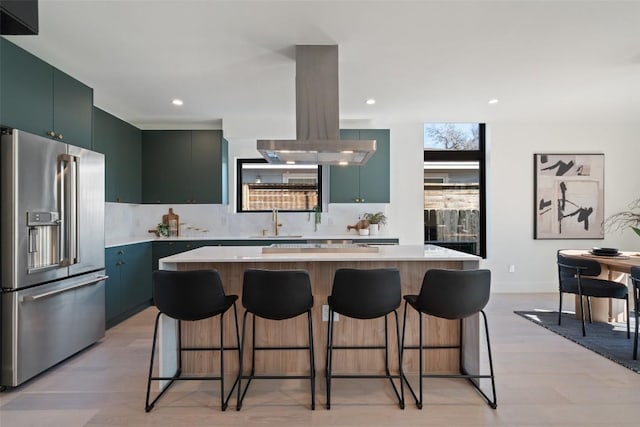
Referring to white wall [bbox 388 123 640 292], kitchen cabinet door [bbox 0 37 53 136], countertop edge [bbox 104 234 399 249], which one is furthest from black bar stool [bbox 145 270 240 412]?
white wall [bbox 388 123 640 292]

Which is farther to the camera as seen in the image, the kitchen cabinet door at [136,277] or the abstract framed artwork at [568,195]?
the abstract framed artwork at [568,195]

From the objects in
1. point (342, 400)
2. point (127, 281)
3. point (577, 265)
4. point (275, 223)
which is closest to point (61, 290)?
point (127, 281)

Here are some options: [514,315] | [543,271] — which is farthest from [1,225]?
[543,271]

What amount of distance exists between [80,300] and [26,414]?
3.24 feet

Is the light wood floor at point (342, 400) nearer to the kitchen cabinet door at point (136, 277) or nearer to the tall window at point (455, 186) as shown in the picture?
the kitchen cabinet door at point (136, 277)

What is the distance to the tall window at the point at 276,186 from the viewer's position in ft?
17.6

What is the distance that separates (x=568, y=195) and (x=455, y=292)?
14.3 feet

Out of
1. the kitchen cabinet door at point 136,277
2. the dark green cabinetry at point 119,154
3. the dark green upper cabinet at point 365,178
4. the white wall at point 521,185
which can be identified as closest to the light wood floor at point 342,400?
the kitchen cabinet door at point 136,277

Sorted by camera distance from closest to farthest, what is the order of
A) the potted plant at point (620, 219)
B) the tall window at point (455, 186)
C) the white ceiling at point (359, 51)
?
the white ceiling at point (359, 51) → the potted plant at point (620, 219) → the tall window at point (455, 186)

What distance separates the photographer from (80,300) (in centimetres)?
296

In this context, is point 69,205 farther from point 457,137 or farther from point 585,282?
point 457,137

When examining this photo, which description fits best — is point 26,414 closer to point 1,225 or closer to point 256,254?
point 1,225

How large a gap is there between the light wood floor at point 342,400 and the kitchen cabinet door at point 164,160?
2.48m

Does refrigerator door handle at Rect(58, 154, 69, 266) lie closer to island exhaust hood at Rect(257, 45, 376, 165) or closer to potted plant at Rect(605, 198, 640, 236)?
island exhaust hood at Rect(257, 45, 376, 165)
